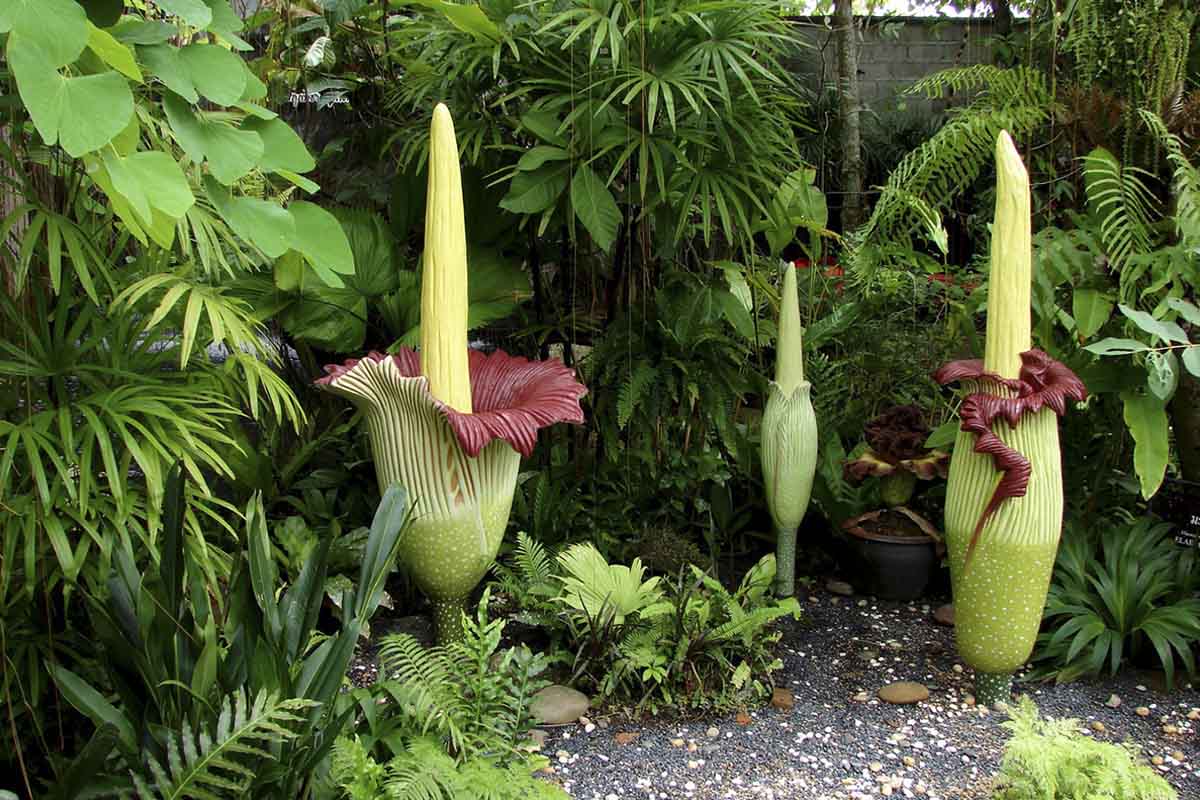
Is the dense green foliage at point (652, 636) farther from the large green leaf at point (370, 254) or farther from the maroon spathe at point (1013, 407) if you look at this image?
the large green leaf at point (370, 254)

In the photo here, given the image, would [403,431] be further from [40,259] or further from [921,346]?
[921,346]

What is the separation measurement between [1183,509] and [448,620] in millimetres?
1921

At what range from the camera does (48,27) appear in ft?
2.85

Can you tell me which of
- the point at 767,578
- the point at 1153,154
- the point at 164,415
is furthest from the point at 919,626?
the point at 164,415

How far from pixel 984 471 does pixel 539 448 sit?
126cm

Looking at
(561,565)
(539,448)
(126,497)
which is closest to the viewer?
(126,497)

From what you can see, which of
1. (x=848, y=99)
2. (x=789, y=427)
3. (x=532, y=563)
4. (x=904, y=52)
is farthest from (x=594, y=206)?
(x=904, y=52)

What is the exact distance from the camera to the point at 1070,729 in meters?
1.86

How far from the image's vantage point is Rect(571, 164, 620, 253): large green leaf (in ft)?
7.85

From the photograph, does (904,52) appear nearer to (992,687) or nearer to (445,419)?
(992,687)

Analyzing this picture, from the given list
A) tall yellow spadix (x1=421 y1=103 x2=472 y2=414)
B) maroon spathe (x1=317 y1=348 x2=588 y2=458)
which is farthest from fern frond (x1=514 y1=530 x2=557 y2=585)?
tall yellow spadix (x1=421 y1=103 x2=472 y2=414)

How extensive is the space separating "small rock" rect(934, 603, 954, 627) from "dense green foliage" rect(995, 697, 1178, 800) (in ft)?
2.76

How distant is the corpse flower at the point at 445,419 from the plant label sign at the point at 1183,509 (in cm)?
167

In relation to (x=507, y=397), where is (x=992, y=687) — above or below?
below
